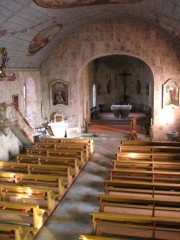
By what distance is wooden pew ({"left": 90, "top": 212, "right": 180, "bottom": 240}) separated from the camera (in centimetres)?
598

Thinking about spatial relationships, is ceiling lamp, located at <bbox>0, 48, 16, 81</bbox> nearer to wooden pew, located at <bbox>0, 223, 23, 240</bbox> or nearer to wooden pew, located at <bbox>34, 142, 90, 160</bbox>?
wooden pew, located at <bbox>34, 142, 90, 160</bbox>

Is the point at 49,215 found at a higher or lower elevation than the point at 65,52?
lower

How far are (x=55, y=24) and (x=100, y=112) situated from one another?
13.8 meters

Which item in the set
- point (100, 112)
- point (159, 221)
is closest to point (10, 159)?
point (159, 221)

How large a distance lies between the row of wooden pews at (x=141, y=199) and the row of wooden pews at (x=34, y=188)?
1577 millimetres

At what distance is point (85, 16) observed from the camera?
1519 centimetres

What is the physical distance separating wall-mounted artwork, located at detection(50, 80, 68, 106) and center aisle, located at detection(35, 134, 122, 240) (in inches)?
236

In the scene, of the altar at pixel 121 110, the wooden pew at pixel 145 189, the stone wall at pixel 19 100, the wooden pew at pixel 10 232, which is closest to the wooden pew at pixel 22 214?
the wooden pew at pixel 10 232

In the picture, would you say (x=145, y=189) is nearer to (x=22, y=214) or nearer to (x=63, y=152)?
(x=22, y=214)

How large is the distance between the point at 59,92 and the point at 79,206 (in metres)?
10.9

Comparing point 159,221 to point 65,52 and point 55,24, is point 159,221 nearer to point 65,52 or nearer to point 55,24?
point 55,24

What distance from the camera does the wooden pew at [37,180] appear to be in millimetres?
8719

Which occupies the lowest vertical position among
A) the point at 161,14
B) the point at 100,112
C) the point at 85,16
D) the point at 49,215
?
the point at 49,215

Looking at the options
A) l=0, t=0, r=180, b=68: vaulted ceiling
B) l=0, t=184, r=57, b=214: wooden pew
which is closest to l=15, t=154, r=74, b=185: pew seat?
l=0, t=184, r=57, b=214: wooden pew
